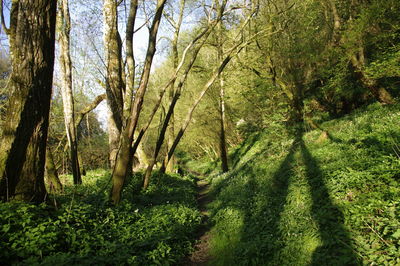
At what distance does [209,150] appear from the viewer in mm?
29266

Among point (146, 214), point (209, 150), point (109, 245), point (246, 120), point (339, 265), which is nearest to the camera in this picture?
point (339, 265)

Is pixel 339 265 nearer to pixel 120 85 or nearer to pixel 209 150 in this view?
pixel 120 85

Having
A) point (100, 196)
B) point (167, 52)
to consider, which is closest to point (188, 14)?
point (167, 52)

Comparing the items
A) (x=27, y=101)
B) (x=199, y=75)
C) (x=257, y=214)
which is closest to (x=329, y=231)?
(x=257, y=214)

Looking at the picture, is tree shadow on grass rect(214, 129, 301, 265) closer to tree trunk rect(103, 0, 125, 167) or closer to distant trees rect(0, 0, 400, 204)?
distant trees rect(0, 0, 400, 204)

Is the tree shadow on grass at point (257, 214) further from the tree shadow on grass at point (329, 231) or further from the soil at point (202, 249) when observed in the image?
the tree shadow on grass at point (329, 231)

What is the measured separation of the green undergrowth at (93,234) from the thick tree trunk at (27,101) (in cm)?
53

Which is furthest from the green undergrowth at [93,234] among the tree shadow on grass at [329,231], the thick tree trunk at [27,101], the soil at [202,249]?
the tree shadow on grass at [329,231]

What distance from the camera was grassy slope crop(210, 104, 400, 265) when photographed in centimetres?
398

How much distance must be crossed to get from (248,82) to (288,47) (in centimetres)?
325

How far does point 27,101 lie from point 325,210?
6.16 m

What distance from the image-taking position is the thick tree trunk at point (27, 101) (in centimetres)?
445

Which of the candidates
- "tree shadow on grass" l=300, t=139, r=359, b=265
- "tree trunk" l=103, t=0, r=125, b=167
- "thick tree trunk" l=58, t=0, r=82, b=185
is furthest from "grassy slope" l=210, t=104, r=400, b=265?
"thick tree trunk" l=58, t=0, r=82, b=185

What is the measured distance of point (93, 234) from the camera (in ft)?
17.2
